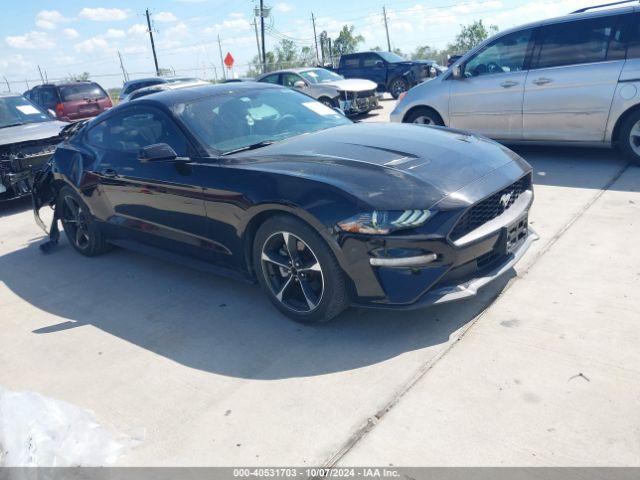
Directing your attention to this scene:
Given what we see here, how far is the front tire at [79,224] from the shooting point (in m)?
5.41

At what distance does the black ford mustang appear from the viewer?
316cm

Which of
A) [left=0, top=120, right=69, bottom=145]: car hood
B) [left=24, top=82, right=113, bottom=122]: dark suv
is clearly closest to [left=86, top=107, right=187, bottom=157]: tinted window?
[left=0, top=120, right=69, bottom=145]: car hood

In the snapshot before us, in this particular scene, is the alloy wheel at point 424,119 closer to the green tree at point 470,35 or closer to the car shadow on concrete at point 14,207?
the car shadow on concrete at point 14,207

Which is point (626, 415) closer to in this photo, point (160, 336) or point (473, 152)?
point (473, 152)

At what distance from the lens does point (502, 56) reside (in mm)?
7328

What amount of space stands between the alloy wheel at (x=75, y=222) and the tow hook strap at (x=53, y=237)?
0.17 m

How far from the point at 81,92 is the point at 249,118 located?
12.7m

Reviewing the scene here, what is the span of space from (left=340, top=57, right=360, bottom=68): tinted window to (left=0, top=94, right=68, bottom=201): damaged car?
41.4 ft

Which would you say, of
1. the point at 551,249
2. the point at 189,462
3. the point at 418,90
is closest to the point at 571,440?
the point at 189,462

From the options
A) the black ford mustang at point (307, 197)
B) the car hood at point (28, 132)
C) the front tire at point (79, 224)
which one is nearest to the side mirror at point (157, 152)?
the black ford mustang at point (307, 197)

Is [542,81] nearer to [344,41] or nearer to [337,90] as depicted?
[337,90]

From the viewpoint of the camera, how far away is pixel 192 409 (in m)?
2.96

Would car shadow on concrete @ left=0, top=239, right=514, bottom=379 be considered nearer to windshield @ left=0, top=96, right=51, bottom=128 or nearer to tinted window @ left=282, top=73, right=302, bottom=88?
windshield @ left=0, top=96, right=51, bottom=128

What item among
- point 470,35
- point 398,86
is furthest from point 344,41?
point 398,86
